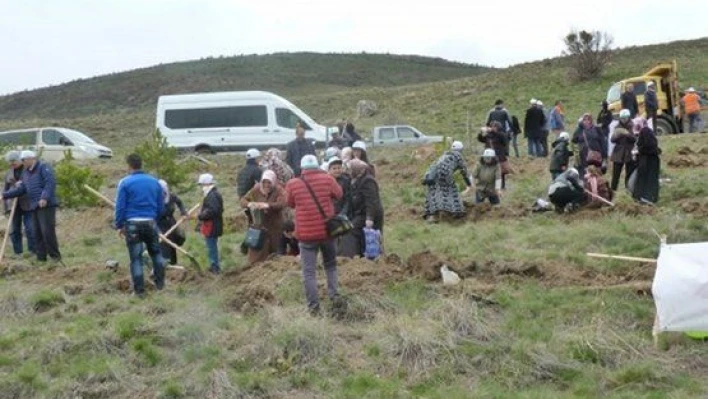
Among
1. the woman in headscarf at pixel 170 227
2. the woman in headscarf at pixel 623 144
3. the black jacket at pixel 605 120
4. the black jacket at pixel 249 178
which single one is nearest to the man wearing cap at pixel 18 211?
the woman in headscarf at pixel 170 227

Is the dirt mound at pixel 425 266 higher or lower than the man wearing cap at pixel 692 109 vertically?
lower

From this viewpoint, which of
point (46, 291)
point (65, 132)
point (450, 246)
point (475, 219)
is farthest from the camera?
point (65, 132)

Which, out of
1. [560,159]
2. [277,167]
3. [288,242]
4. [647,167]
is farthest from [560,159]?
[288,242]

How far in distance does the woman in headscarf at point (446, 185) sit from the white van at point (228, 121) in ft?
43.1

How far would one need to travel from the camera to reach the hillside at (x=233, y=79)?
221 feet

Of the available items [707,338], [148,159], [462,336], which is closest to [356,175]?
[462,336]

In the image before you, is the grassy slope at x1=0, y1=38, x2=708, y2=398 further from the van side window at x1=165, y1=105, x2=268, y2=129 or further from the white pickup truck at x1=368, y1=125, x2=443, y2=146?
the van side window at x1=165, y1=105, x2=268, y2=129

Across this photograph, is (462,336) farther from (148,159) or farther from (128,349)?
(148,159)

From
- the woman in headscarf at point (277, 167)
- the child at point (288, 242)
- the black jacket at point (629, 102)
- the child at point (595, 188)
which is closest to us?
the child at point (288, 242)

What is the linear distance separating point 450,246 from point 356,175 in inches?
81.3

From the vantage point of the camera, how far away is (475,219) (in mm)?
15625

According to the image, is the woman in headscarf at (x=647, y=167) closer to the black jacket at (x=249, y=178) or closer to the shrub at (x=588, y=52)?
the black jacket at (x=249, y=178)

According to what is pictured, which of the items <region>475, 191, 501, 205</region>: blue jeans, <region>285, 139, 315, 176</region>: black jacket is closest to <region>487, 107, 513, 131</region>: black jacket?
<region>475, 191, 501, 205</region>: blue jeans

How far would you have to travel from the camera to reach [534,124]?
890 inches
